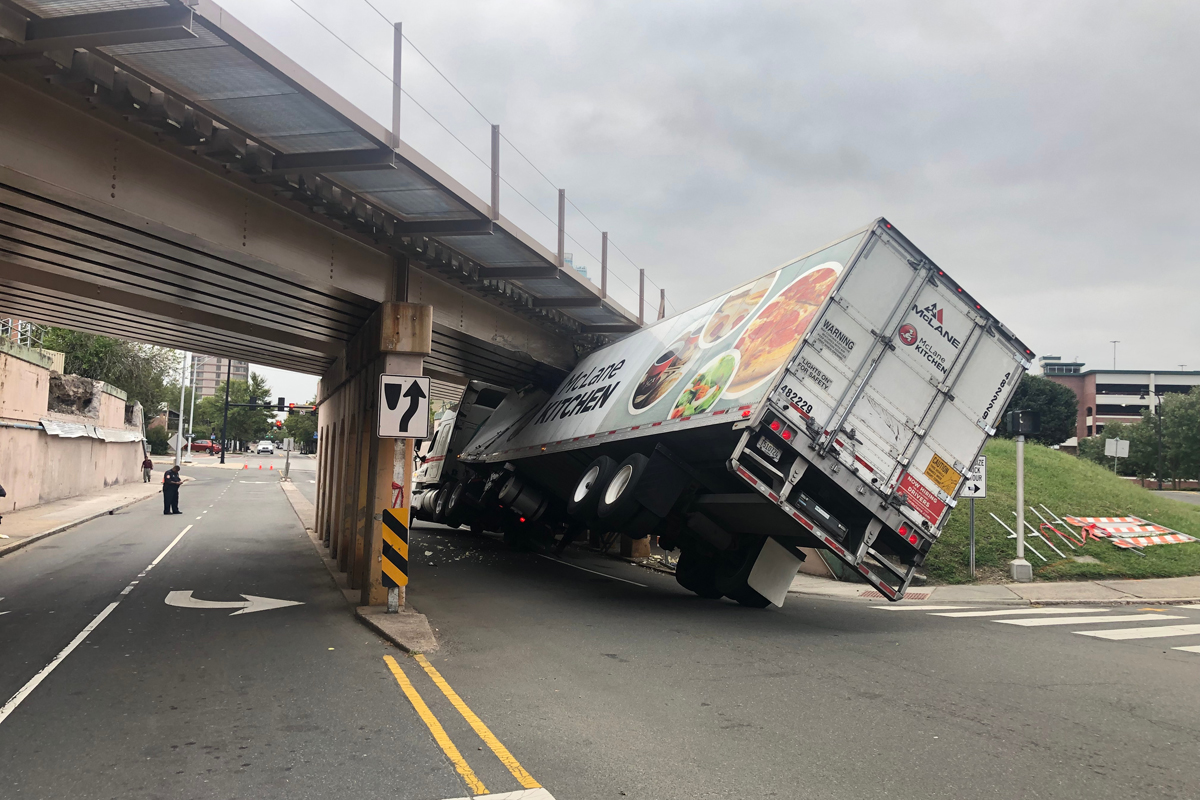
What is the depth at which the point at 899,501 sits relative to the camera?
9469 mm

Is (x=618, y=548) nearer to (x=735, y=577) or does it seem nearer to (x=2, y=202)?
(x=735, y=577)

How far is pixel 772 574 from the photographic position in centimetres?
1168

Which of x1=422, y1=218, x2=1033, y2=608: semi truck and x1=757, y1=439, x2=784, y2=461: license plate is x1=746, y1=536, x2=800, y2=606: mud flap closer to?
x1=422, y1=218, x2=1033, y2=608: semi truck

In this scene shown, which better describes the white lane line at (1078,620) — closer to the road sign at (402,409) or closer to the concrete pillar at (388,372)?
the road sign at (402,409)

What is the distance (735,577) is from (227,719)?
7748 millimetres

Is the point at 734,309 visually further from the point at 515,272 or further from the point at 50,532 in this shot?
the point at 50,532

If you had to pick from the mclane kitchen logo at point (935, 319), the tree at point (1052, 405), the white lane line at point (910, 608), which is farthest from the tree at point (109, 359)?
the tree at point (1052, 405)

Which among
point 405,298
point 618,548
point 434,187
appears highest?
point 434,187

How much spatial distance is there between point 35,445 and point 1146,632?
3080 centimetres

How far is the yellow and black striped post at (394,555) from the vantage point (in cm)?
1062

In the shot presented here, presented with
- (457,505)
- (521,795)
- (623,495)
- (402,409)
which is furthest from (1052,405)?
(521,795)

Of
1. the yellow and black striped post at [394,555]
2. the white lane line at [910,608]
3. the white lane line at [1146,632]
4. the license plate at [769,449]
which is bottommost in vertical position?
Result: the white lane line at [910,608]

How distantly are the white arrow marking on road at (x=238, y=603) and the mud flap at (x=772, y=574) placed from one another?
260 inches

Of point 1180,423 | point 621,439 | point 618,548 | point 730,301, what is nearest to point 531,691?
point 621,439
